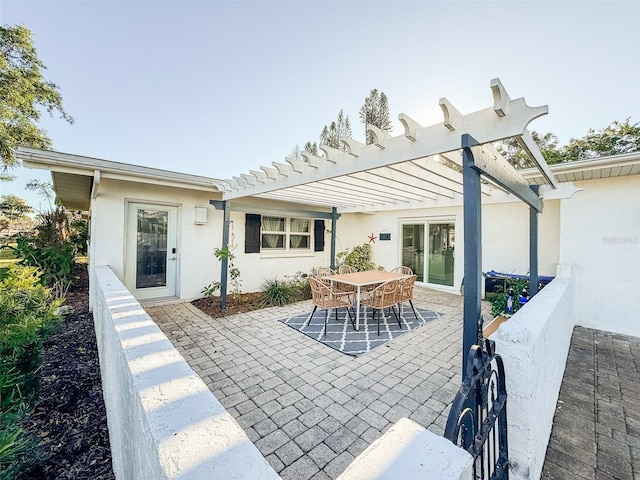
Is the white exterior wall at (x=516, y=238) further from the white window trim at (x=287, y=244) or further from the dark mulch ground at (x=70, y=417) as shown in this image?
the dark mulch ground at (x=70, y=417)

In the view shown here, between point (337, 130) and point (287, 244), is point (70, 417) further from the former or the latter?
point (337, 130)

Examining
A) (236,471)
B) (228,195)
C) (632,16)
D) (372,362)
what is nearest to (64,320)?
(228,195)

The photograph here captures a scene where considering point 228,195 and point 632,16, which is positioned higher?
point 632,16

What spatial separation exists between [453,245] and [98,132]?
52.1 feet

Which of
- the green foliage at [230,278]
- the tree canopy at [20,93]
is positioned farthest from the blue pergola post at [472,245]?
the tree canopy at [20,93]

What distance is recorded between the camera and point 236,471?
67 cm

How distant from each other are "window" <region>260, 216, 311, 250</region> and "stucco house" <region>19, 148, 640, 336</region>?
0.03 metres

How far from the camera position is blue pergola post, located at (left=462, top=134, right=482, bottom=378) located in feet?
7.21

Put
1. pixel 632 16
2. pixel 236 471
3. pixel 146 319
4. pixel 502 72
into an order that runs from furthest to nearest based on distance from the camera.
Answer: pixel 502 72
pixel 632 16
pixel 146 319
pixel 236 471

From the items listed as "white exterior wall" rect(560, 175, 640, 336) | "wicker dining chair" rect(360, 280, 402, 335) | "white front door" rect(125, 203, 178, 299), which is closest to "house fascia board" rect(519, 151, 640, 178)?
"white exterior wall" rect(560, 175, 640, 336)

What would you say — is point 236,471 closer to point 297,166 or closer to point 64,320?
point 297,166

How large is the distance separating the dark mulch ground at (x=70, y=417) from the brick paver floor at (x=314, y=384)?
3.18 feet

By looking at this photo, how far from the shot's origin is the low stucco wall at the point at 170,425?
695 millimetres

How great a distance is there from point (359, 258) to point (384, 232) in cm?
137
